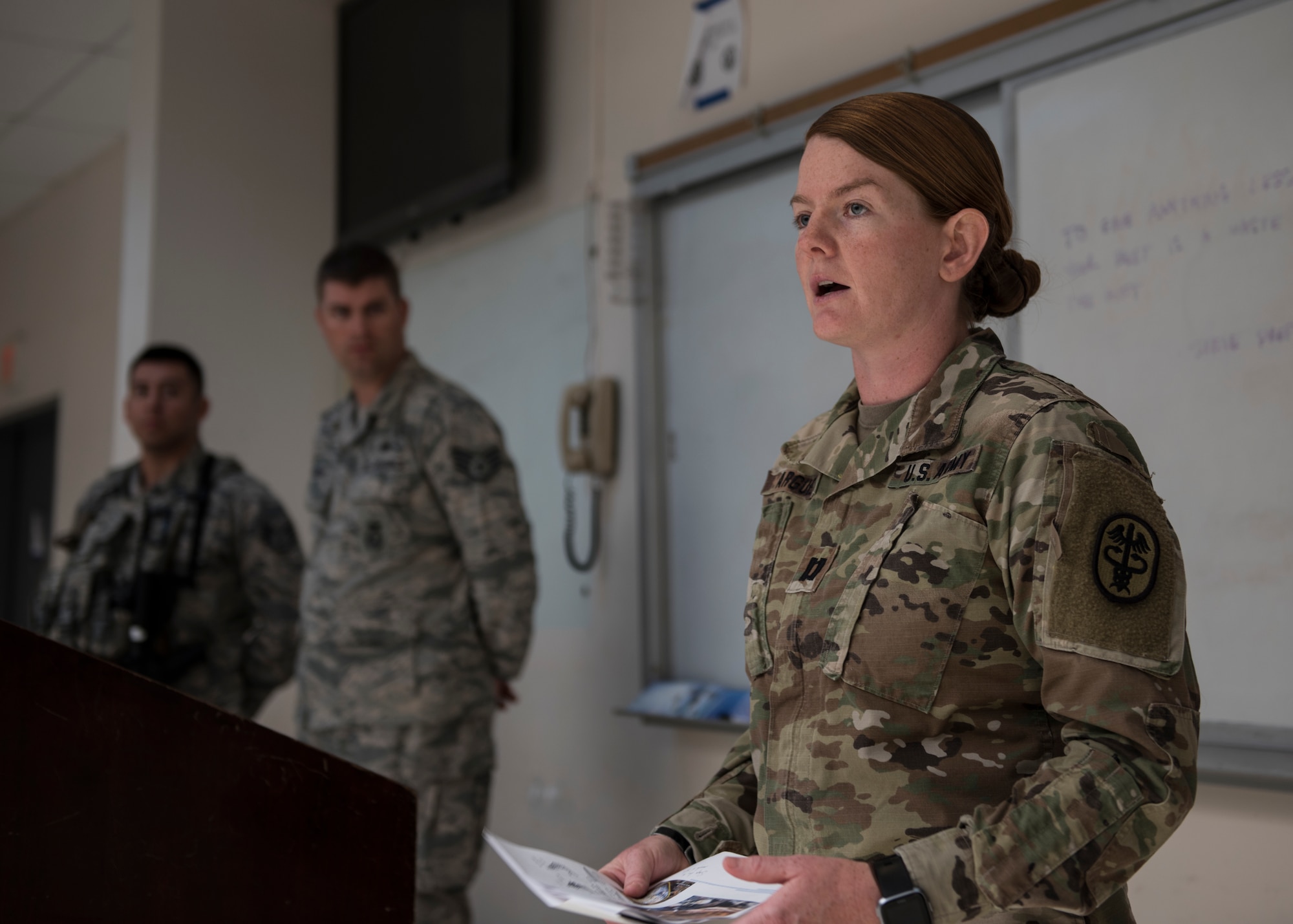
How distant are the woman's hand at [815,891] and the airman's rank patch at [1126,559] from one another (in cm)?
27

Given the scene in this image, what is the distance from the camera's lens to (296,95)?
426cm

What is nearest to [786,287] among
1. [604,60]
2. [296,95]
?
[604,60]

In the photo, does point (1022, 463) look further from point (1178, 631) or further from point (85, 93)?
point (85, 93)

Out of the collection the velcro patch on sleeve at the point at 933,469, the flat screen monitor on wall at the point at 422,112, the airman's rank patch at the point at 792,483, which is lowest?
the velcro patch on sleeve at the point at 933,469

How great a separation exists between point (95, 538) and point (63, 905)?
215cm

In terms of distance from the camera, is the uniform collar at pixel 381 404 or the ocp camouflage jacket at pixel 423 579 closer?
the ocp camouflage jacket at pixel 423 579

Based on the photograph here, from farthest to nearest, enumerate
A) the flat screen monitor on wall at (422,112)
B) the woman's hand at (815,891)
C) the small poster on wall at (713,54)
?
the flat screen monitor on wall at (422,112), the small poster on wall at (713,54), the woman's hand at (815,891)

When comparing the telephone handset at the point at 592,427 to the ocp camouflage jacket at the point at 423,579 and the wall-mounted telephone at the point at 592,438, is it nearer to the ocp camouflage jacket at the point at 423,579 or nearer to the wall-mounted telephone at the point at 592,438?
the wall-mounted telephone at the point at 592,438

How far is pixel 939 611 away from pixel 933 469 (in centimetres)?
13

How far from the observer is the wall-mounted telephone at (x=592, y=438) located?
3.08 meters

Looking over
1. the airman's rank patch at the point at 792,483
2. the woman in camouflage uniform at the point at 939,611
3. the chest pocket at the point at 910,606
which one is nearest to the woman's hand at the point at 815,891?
the woman in camouflage uniform at the point at 939,611

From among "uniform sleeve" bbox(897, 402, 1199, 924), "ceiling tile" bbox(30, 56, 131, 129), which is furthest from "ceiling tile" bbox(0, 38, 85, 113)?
"uniform sleeve" bbox(897, 402, 1199, 924)

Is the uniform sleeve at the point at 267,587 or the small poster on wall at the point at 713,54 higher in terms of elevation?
the small poster on wall at the point at 713,54

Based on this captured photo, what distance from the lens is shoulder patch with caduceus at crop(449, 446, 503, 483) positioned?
2.51 meters
